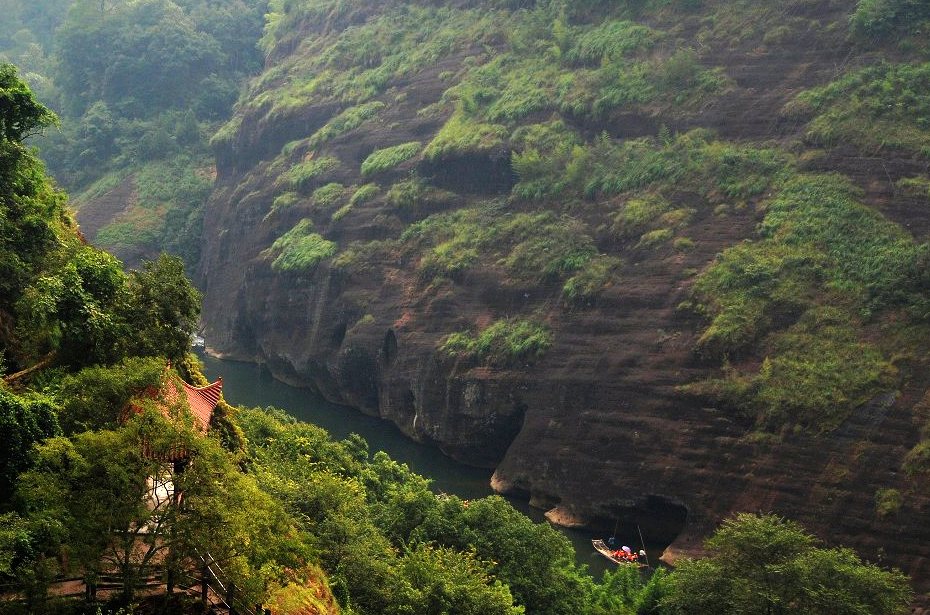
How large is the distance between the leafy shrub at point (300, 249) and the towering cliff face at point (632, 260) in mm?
243

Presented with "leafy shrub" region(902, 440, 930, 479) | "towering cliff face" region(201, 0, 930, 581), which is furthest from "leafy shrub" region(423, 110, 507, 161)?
"leafy shrub" region(902, 440, 930, 479)

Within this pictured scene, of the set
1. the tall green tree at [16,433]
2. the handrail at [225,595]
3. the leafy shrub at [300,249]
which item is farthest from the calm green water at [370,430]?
the tall green tree at [16,433]

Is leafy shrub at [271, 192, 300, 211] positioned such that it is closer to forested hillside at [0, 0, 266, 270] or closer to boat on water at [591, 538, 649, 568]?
forested hillside at [0, 0, 266, 270]

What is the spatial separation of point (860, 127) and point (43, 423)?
38.6 m

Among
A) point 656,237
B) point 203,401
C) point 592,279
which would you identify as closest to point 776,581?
point 203,401

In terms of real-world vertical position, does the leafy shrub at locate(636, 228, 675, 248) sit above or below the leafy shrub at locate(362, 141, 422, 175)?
above

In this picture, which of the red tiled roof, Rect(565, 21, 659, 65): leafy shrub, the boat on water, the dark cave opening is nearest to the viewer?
the red tiled roof

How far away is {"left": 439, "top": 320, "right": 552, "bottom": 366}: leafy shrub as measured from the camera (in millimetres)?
48031

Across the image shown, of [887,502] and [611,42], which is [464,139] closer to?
[611,42]

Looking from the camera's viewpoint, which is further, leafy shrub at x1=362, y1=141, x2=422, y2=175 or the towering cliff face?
leafy shrub at x1=362, y1=141, x2=422, y2=175

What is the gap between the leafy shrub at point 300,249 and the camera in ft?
207

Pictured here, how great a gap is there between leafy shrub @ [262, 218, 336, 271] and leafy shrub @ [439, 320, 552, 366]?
14337 millimetres

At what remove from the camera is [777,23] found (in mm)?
54125

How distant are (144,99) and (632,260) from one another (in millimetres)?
66103
